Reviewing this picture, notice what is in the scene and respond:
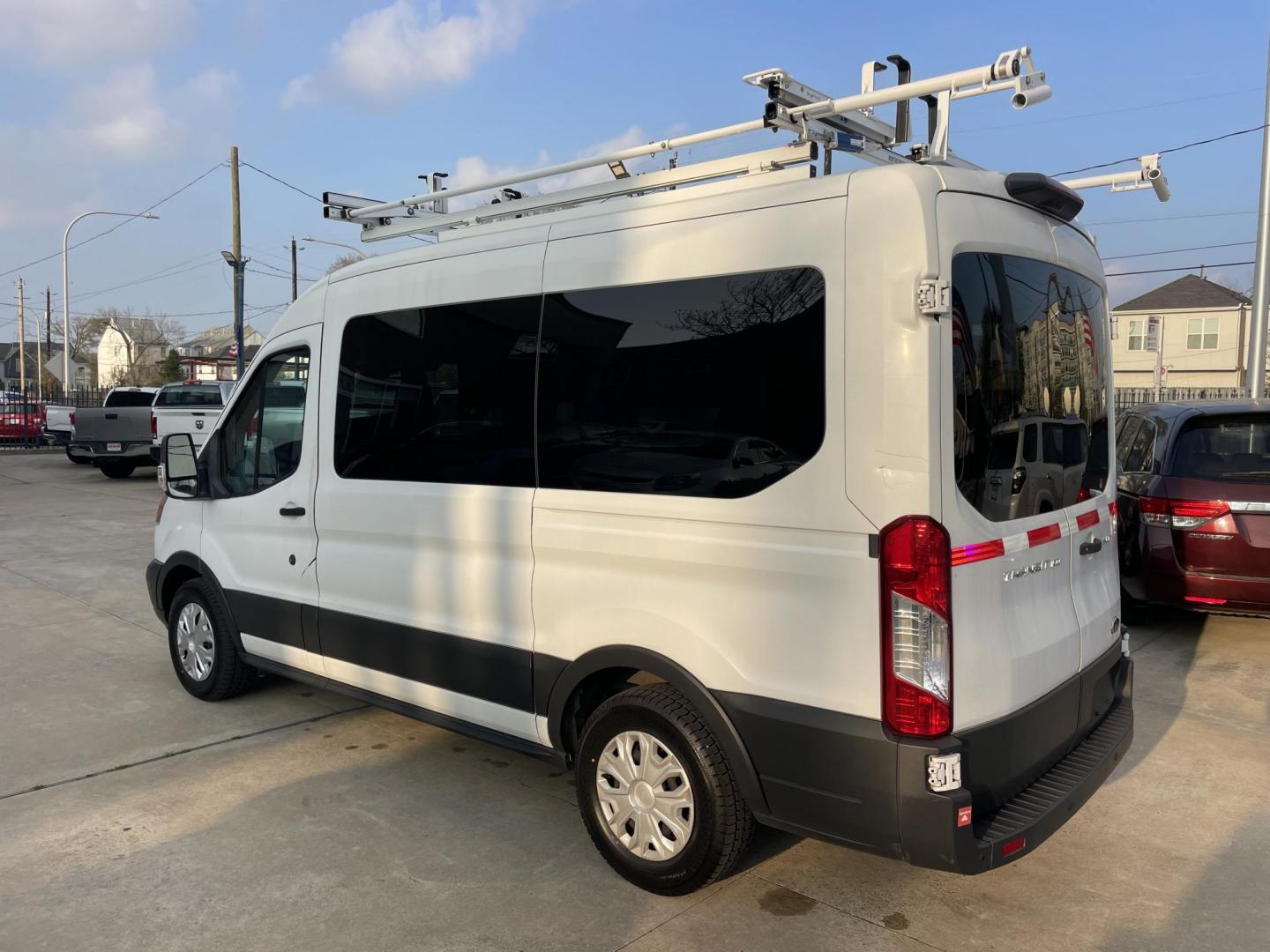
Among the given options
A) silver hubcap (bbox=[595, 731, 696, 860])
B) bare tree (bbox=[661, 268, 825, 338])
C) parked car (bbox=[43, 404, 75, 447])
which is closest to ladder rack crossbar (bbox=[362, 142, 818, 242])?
bare tree (bbox=[661, 268, 825, 338])

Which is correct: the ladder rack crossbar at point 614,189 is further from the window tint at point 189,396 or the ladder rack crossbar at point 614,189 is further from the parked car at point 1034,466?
the window tint at point 189,396

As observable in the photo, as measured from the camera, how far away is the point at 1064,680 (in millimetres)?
3219

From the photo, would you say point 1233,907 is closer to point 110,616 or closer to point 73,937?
point 73,937

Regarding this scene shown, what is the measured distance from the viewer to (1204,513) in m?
6.17

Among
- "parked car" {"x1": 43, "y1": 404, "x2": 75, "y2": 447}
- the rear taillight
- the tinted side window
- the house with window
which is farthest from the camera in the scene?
the house with window

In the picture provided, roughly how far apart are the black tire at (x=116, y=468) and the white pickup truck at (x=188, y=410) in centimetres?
153

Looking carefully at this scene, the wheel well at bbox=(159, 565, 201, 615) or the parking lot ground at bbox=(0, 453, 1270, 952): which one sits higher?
the wheel well at bbox=(159, 565, 201, 615)

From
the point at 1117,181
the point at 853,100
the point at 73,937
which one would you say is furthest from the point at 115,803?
the point at 1117,181

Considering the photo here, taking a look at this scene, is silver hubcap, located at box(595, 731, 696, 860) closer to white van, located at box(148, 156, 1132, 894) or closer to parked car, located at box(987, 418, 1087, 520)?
white van, located at box(148, 156, 1132, 894)

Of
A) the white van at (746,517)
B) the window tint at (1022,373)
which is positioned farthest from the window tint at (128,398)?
the window tint at (1022,373)

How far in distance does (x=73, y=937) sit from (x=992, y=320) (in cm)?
354

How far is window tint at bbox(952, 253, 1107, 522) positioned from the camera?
283 centimetres

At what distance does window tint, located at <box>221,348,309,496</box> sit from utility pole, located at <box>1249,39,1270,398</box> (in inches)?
499

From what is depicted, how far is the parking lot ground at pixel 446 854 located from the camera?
125 inches
